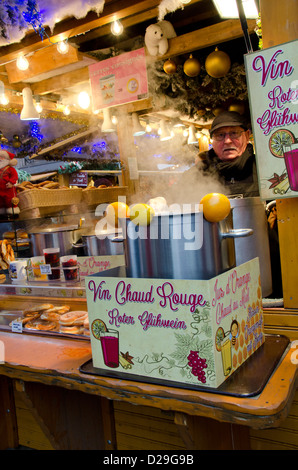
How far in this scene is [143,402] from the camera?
1093mm

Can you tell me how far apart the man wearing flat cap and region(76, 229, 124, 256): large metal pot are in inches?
54.1

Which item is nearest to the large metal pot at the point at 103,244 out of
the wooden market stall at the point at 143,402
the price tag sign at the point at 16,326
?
the wooden market stall at the point at 143,402

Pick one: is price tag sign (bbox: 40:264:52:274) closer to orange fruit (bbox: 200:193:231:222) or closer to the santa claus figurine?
orange fruit (bbox: 200:193:231:222)

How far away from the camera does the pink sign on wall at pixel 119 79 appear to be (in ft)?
10.1

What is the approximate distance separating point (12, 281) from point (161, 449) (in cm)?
115

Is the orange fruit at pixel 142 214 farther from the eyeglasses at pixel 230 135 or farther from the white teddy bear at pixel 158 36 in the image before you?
the white teddy bear at pixel 158 36

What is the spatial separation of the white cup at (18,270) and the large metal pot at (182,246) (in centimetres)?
112

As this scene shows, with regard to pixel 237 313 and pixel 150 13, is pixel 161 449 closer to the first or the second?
pixel 237 313

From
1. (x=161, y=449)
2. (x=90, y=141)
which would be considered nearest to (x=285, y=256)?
(x=161, y=449)

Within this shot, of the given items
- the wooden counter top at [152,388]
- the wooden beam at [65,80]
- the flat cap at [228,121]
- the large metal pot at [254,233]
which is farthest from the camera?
the wooden beam at [65,80]

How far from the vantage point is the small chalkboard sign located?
24.9 feet

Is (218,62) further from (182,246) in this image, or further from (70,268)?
(182,246)

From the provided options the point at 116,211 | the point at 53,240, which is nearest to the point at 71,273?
the point at 53,240

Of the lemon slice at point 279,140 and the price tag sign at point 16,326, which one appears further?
the price tag sign at point 16,326
